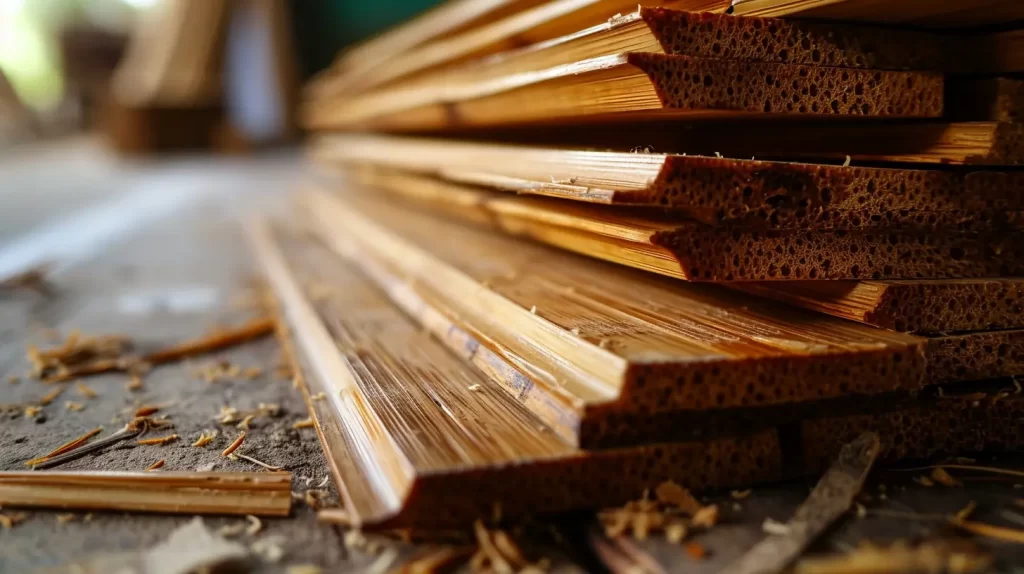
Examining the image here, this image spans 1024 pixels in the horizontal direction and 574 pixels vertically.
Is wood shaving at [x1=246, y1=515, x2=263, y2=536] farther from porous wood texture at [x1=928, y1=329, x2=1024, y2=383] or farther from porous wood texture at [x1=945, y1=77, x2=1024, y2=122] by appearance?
porous wood texture at [x1=945, y1=77, x2=1024, y2=122]

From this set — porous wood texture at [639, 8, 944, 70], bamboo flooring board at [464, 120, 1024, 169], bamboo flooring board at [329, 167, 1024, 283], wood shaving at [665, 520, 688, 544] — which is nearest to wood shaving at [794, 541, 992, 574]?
wood shaving at [665, 520, 688, 544]

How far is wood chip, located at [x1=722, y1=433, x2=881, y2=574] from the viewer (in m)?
0.89

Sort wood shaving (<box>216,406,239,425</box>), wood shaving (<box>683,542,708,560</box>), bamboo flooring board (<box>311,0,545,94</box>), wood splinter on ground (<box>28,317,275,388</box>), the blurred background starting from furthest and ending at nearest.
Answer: the blurred background < bamboo flooring board (<box>311,0,545,94</box>) < wood splinter on ground (<box>28,317,275,388</box>) < wood shaving (<box>216,406,239,425</box>) < wood shaving (<box>683,542,708,560</box>)

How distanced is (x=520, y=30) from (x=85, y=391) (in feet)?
4.13

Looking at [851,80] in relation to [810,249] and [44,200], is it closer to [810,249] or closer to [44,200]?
[810,249]

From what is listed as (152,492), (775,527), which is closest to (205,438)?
(152,492)

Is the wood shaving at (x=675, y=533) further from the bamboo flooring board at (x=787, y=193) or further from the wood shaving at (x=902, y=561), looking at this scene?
the bamboo flooring board at (x=787, y=193)

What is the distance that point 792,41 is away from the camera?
1194mm

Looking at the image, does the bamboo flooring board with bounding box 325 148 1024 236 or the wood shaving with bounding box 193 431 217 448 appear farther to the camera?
the wood shaving with bounding box 193 431 217 448

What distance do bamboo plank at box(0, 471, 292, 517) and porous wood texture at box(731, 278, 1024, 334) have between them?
95 cm

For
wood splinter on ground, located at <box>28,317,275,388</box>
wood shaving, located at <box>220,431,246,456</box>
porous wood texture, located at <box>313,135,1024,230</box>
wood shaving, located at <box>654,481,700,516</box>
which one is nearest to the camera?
wood shaving, located at <box>654,481,700,516</box>

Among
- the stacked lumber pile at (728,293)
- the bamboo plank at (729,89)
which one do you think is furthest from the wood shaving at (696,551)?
the bamboo plank at (729,89)

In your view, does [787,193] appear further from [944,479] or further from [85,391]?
[85,391]

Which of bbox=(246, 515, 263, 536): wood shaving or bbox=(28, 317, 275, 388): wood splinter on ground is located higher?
bbox=(28, 317, 275, 388): wood splinter on ground
